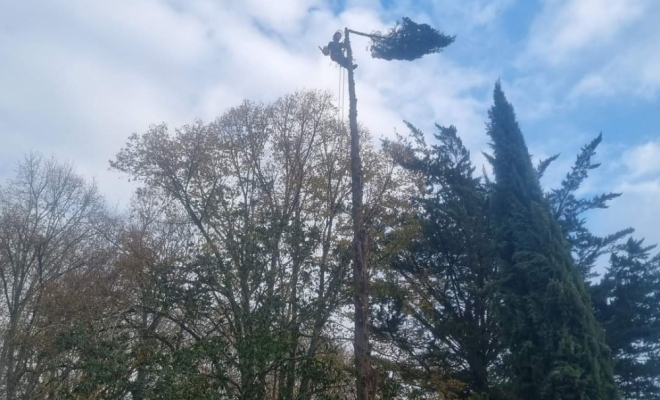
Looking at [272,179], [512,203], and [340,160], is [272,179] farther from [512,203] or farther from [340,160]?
[512,203]

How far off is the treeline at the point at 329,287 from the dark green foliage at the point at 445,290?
50 mm

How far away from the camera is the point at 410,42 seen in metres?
11.5

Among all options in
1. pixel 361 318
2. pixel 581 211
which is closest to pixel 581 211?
pixel 581 211

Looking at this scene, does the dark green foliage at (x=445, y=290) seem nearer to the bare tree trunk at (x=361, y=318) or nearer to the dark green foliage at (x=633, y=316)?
the dark green foliage at (x=633, y=316)

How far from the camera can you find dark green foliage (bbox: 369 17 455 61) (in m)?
11.4

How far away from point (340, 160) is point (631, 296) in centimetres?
759

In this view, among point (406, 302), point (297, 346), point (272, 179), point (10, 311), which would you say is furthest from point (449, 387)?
point (10, 311)

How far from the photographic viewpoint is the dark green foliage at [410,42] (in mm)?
11430

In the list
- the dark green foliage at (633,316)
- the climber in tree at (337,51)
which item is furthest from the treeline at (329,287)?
the climber in tree at (337,51)

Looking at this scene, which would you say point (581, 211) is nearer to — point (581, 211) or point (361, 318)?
point (581, 211)

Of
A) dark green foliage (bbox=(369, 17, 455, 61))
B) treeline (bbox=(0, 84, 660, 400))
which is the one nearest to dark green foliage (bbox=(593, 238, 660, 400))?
treeline (bbox=(0, 84, 660, 400))

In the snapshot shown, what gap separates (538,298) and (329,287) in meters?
4.12

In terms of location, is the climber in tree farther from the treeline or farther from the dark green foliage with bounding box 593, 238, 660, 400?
the dark green foliage with bounding box 593, 238, 660, 400

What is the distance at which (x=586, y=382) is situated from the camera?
411 inches
